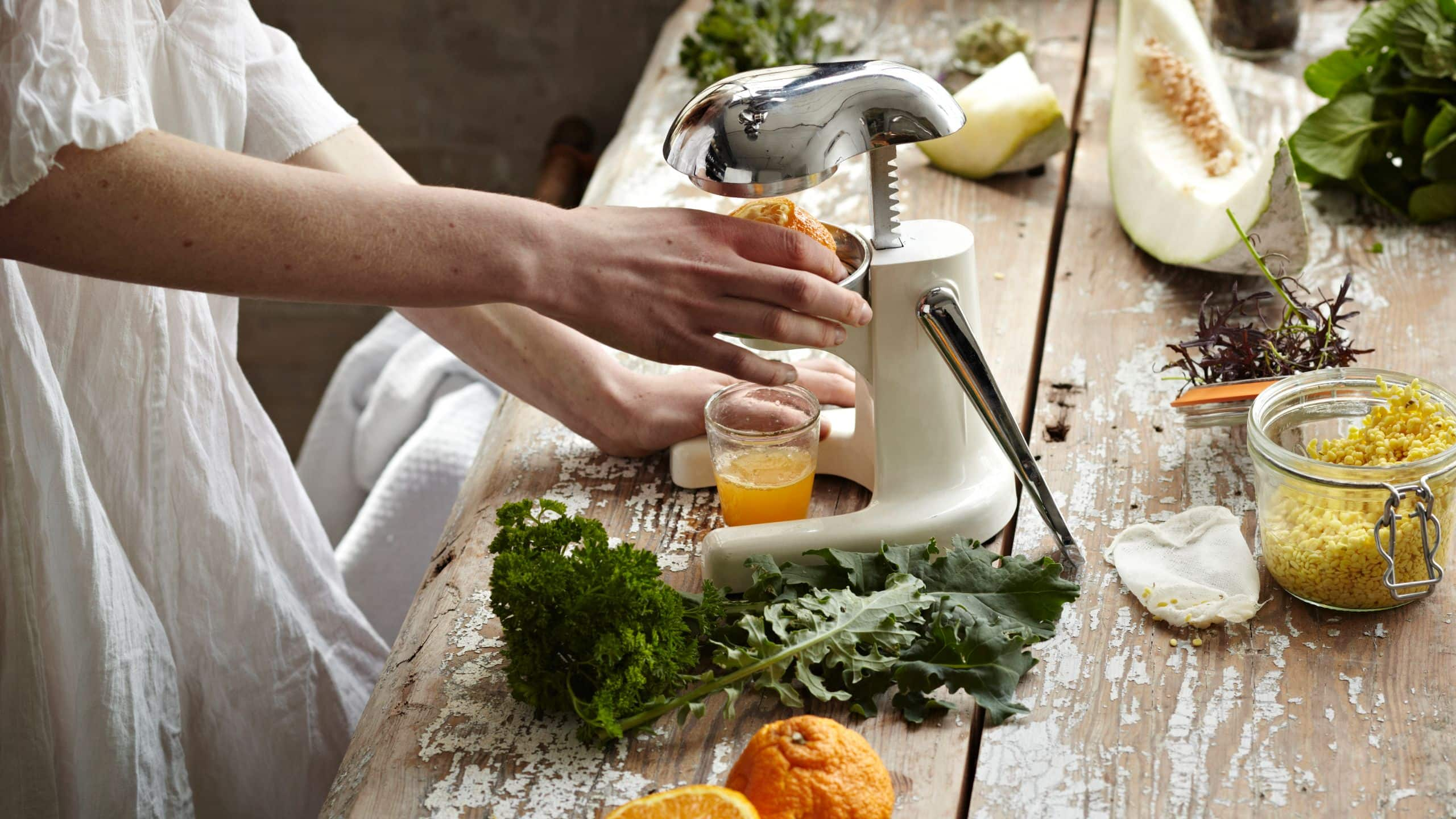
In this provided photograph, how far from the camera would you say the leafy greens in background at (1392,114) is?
1.34 m

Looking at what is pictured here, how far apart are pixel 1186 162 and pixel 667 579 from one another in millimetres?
861

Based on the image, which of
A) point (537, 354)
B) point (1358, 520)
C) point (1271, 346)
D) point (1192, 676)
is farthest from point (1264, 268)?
point (537, 354)

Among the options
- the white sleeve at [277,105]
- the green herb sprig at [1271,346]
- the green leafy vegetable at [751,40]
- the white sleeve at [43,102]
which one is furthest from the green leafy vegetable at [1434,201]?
the white sleeve at [43,102]

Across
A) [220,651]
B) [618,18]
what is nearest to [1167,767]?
[220,651]

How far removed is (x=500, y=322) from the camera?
43.6 inches

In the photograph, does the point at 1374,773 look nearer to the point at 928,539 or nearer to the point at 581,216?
the point at 928,539

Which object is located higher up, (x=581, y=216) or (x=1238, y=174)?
(x=581, y=216)

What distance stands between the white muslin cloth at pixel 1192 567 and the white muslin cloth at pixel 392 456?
0.77m

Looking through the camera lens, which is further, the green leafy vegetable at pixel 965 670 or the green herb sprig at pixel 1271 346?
the green herb sprig at pixel 1271 346

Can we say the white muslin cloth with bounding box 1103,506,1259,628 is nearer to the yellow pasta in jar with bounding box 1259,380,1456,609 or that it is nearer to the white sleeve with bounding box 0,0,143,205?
the yellow pasta in jar with bounding box 1259,380,1456,609

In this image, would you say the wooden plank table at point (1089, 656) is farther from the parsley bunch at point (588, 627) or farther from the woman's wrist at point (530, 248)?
the woman's wrist at point (530, 248)

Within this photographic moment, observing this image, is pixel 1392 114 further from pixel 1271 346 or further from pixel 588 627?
pixel 588 627

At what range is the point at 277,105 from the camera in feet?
3.54

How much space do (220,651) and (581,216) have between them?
0.55 meters
